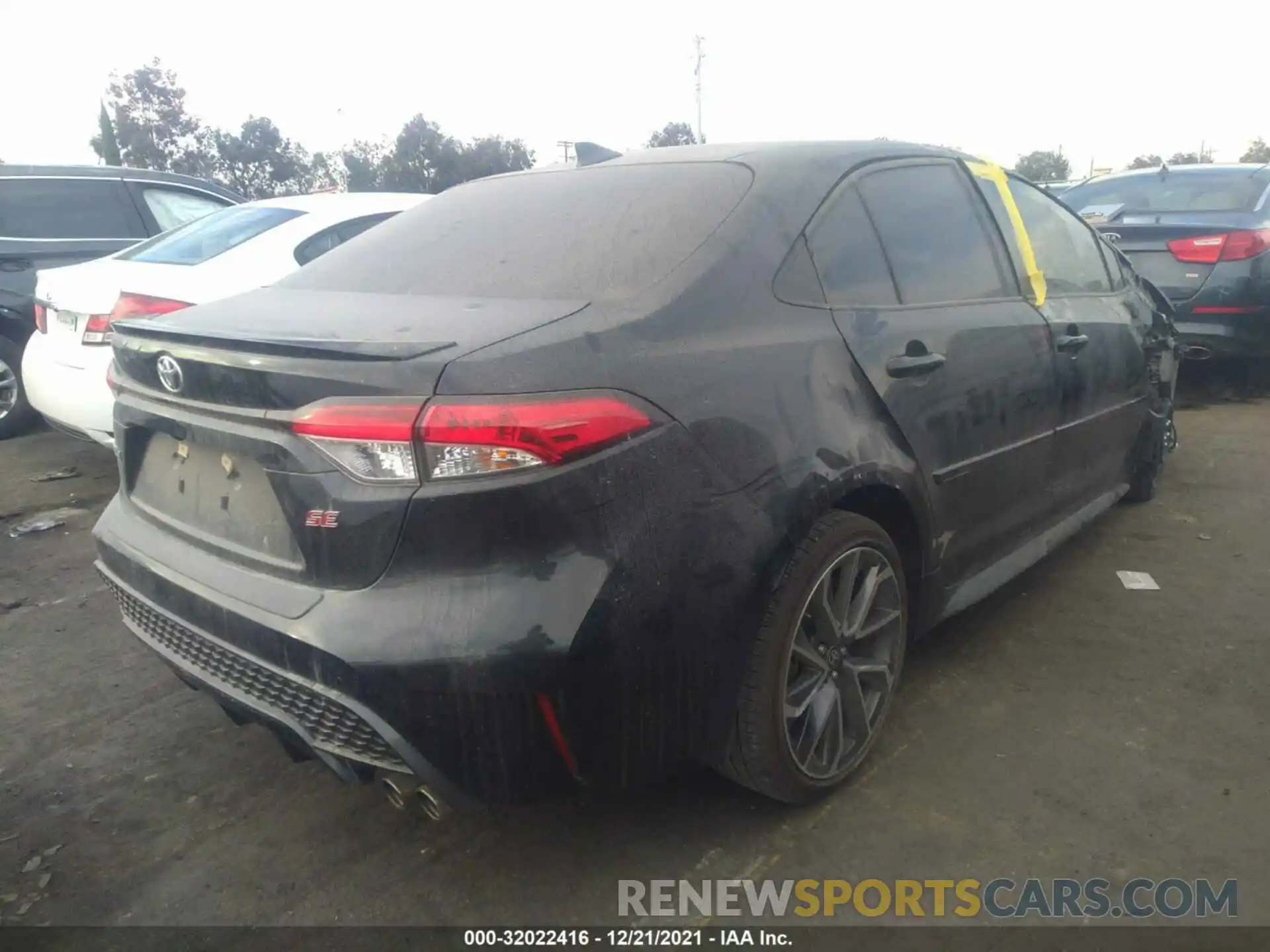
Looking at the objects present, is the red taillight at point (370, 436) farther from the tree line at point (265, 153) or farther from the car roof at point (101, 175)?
the tree line at point (265, 153)

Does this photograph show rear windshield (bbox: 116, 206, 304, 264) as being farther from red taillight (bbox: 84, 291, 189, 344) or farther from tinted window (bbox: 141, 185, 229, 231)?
tinted window (bbox: 141, 185, 229, 231)

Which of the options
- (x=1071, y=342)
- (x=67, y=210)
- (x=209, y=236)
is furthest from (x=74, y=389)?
(x=1071, y=342)

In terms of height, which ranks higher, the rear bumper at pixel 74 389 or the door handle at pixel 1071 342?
the door handle at pixel 1071 342

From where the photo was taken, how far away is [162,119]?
108ft

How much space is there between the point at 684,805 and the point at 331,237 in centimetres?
370

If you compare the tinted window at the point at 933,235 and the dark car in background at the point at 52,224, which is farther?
the dark car in background at the point at 52,224

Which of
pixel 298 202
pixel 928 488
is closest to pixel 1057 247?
pixel 928 488

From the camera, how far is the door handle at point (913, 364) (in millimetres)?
2516

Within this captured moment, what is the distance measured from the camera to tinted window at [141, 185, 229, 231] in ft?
22.4

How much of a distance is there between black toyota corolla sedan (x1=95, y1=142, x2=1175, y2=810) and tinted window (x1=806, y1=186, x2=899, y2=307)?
1cm

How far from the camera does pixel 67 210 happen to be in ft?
21.3

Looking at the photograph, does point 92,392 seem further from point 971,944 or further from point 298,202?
point 971,944

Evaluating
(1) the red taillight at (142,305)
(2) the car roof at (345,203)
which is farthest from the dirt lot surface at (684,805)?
(2) the car roof at (345,203)

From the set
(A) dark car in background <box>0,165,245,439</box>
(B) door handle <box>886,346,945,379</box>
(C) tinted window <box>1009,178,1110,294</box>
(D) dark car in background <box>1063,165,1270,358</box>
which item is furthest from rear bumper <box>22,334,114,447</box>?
(D) dark car in background <box>1063,165,1270,358</box>
